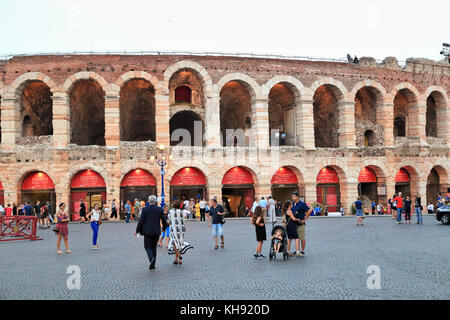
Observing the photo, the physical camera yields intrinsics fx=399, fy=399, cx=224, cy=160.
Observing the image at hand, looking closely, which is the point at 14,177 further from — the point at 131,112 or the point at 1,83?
the point at 131,112

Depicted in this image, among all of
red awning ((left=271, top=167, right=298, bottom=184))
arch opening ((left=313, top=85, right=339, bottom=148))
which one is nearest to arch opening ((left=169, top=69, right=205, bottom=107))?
red awning ((left=271, top=167, right=298, bottom=184))

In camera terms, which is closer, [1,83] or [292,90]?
[1,83]

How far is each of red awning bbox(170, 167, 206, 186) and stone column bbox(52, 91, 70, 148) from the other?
24.7ft

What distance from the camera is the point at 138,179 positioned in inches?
1060

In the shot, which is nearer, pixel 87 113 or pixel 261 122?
pixel 261 122

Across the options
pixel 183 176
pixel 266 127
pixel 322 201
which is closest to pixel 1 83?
pixel 183 176

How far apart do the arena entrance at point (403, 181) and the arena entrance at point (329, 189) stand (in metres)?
5.29

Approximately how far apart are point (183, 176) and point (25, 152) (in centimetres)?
1044

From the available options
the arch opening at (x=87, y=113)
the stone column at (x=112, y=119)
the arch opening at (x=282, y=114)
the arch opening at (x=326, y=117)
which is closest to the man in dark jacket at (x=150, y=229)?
the stone column at (x=112, y=119)

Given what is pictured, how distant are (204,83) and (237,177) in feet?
23.0

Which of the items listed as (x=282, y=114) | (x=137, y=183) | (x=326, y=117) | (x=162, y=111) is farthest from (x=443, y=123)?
(x=137, y=183)

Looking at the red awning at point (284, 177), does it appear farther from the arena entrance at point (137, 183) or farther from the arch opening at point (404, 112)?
the arch opening at point (404, 112)

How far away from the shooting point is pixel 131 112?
1267 inches

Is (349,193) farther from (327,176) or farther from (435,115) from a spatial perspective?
(435,115)
